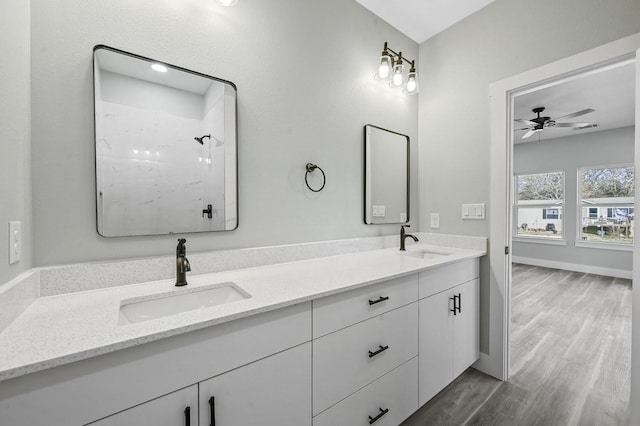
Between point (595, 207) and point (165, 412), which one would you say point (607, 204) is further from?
point (165, 412)

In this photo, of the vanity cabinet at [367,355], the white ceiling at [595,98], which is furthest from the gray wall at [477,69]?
Result: the white ceiling at [595,98]

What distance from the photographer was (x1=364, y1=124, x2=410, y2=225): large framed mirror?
2.11 m

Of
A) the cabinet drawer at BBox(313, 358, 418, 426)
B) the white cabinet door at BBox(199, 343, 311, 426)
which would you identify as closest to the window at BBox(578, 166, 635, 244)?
the cabinet drawer at BBox(313, 358, 418, 426)

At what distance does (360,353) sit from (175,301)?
2.71 ft

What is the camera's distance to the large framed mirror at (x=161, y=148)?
115 cm

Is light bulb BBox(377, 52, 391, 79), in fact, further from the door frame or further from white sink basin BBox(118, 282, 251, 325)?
white sink basin BBox(118, 282, 251, 325)

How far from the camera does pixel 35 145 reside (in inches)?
40.3

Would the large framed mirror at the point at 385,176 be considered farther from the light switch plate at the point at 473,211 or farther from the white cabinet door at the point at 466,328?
the white cabinet door at the point at 466,328

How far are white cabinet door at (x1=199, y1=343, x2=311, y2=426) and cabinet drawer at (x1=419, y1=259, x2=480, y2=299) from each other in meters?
0.83

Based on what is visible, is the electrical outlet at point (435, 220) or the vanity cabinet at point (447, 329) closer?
the vanity cabinet at point (447, 329)

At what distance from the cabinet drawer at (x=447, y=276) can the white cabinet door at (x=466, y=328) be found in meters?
0.06

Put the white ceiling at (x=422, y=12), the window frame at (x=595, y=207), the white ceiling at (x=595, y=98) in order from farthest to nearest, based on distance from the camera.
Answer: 1. the window frame at (x=595, y=207)
2. the white ceiling at (x=595, y=98)
3. the white ceiling at (x=422, y=12)

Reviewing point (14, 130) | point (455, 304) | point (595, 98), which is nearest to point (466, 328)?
point (455, 304)

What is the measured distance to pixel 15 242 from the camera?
881 millimetres
